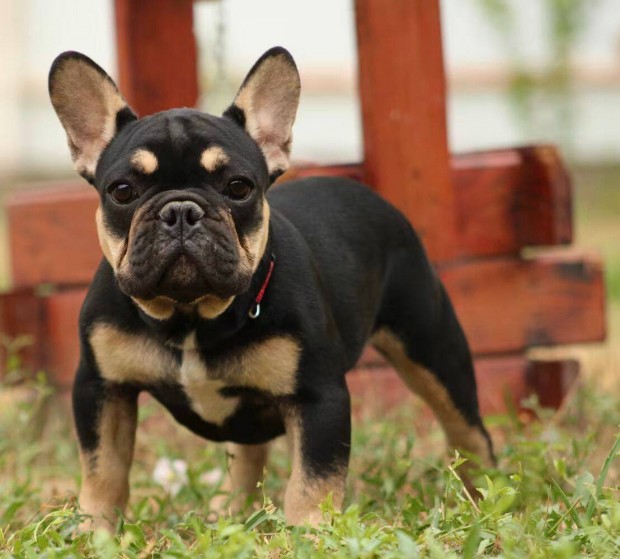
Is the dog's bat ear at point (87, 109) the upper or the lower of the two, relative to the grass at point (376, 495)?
upper

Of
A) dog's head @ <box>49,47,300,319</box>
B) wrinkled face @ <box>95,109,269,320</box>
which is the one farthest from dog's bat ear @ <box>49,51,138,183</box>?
wrinkled face @ <box>95,109,269,320</box>

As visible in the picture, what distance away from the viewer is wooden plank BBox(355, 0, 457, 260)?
6.35 meters

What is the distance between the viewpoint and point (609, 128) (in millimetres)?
20906

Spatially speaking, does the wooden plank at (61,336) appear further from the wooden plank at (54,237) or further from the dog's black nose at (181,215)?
the dog's black nose at (181,215)

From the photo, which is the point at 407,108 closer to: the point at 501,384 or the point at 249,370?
the point at 501,384

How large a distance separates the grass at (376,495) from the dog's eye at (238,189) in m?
1.01

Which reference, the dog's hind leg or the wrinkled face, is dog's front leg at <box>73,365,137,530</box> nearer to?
the wrinkled face

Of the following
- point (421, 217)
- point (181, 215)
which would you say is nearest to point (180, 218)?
point (181, 215)

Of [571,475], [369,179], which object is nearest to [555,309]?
[369,179]

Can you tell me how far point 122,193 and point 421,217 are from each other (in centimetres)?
265

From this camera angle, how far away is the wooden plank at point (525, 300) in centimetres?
675

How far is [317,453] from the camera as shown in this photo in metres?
4.06

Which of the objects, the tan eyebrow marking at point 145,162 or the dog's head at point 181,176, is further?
the tan eyebrow marking at point 145,162

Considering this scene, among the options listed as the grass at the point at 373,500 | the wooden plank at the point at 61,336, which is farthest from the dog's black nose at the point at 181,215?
the wooden plank at the point at 61,336
